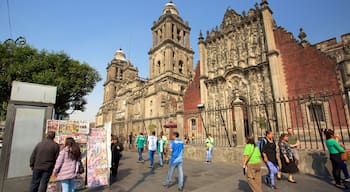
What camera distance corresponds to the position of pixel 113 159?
20.9 feet

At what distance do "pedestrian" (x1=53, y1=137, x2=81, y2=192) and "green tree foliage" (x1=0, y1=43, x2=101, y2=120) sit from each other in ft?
32.8

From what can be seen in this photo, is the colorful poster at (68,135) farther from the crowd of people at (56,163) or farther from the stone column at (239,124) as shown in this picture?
the stone column at (239,124)

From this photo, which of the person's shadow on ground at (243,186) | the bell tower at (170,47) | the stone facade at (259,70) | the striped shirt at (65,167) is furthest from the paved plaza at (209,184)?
the bell tower at (170,47)

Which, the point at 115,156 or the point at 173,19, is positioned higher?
the point at 173,19

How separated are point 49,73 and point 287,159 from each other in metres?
14.5

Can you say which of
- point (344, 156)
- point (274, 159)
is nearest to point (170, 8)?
point (274, 159)

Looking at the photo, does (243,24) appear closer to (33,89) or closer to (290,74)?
(290,74)

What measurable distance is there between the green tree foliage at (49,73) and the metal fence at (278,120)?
10.1 m

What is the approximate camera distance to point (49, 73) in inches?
450

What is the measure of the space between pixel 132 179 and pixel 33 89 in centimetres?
467

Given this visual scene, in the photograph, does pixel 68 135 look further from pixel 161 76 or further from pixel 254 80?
pixel 161 76

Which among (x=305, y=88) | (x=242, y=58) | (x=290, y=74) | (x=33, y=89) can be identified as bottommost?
(x=33, y=89)

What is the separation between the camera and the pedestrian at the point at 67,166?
3.68 metres

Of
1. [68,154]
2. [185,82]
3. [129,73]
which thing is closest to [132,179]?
[68,154]
